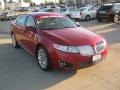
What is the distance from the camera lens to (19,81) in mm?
6113

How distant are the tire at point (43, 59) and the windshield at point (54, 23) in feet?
2.60

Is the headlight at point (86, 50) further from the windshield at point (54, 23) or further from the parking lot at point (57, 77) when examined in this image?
the windshield at point (54, 23)

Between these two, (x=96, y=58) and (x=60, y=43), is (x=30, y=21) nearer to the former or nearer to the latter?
(x=60, y=43)

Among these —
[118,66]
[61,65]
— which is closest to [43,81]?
[61,65]

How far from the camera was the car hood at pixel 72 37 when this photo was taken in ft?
20.6

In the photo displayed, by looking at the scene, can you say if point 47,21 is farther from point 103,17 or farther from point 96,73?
point 103,17

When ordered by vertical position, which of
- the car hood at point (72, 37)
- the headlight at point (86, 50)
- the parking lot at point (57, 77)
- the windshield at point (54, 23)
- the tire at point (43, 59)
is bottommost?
the parking lot at point (57, 77)

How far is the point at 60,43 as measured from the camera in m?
6.22

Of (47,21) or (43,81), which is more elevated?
(47,21)

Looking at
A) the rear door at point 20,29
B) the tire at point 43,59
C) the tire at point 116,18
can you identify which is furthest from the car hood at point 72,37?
the tire at point 116,18

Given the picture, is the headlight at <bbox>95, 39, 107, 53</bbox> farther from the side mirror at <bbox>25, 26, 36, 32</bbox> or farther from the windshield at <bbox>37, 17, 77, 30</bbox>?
A: the side mirror at <bbox>25, 26, 36, 32</bbox>

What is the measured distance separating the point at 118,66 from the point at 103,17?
593 inches

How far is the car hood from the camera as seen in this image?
20.6 feet

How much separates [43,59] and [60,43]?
33.9 inches
